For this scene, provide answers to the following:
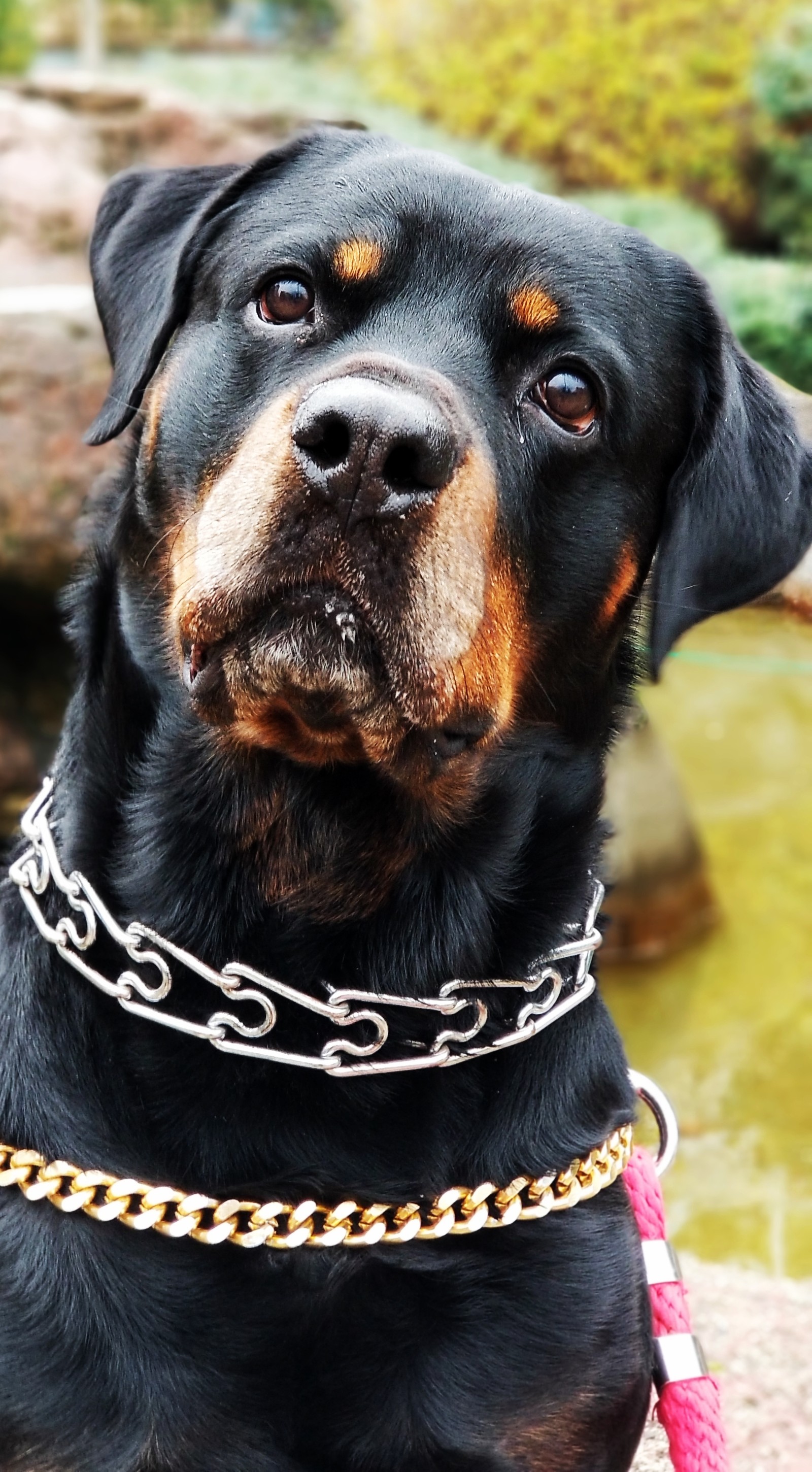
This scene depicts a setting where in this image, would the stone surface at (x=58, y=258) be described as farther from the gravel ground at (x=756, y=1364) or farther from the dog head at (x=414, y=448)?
the gravel ground at (x=756, y=1364)

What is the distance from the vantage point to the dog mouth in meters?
1.90

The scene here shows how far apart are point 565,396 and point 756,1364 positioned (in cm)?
192

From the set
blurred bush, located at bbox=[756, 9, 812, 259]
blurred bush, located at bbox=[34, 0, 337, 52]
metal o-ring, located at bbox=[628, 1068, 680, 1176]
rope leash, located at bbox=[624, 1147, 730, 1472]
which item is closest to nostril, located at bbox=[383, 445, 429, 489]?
metal o-ring, located at bbox=[628, 1068, 680, 1176]

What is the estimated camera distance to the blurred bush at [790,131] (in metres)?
9.55

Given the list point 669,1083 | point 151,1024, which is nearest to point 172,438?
point 151,1024

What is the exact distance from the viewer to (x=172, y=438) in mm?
2225

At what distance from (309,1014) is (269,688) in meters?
0.43

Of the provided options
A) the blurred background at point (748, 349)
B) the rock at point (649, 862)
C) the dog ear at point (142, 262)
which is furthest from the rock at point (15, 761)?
the dog ear at point (142, 262)

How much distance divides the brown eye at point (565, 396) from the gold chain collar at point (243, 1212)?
1050 millimetres

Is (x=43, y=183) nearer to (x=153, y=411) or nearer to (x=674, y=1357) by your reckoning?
(x=153, y=411)

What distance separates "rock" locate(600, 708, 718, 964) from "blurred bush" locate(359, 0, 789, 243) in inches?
253

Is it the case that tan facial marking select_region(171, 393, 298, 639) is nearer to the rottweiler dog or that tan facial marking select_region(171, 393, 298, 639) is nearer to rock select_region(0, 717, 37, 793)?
the rottweiler dog

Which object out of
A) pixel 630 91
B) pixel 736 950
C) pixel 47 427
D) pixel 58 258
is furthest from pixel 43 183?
pixel 630 91

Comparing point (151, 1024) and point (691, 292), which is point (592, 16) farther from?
point (151, 1024)
